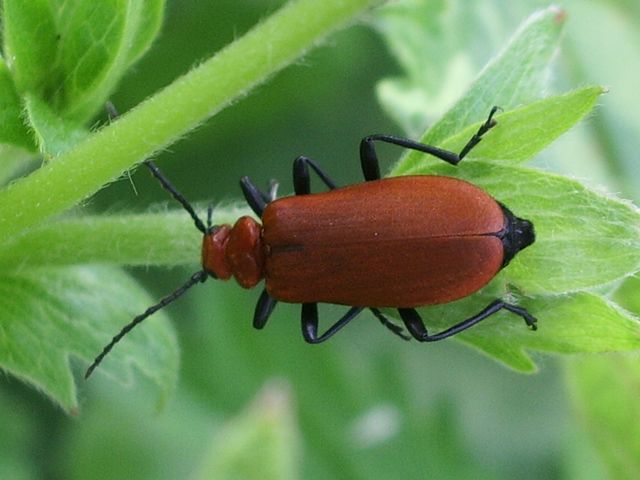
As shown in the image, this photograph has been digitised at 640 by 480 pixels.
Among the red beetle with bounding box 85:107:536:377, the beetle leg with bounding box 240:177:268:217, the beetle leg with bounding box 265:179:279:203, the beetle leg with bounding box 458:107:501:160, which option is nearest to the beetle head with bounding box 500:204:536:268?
the red beetle with bounding box 85:107:536:377

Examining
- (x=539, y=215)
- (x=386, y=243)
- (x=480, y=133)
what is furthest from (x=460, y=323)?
(x=386, y=243)

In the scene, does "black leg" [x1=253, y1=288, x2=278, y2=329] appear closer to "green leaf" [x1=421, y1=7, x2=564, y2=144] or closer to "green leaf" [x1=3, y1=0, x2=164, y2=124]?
"green leaf" [x1=3, y1=0, x2=164, y2=124]

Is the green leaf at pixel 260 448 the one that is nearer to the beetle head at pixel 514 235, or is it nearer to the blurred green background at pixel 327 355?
the blurred green background at pixel 327 355

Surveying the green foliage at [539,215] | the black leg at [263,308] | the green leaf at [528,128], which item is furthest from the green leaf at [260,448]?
the green leaf at [528,128]

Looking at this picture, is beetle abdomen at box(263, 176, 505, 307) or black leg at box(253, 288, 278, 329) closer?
beetle abdomen at box(263, 176, 505, 307)

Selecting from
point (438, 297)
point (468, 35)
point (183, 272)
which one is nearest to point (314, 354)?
point (183, 272)

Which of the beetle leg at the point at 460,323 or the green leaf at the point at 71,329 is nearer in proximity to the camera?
the beetle leg at the point at 460,323

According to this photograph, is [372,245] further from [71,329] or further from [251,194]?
[71,329]
